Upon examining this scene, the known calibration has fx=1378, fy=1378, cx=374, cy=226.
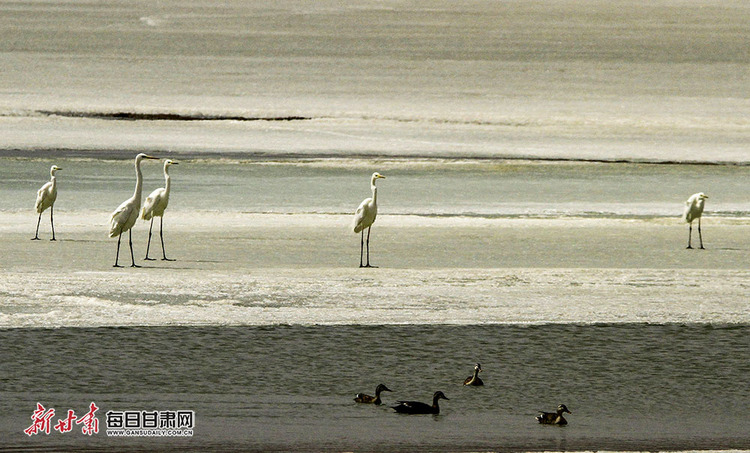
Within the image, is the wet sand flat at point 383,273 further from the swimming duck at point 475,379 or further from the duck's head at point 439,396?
the duck's head at point 439,396

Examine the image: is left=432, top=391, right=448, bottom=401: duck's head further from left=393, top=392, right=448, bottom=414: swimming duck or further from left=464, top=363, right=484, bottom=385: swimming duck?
left=464, top=363, right=484, bottom=385: swimming duck

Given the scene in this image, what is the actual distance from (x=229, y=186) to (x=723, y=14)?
65.9 feet

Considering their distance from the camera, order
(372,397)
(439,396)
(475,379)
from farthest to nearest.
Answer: (475,379) < (372,397) < (439,396)

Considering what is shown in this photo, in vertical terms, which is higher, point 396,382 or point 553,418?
point 396,382

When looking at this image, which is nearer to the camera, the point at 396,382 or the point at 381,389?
the point at 381,389

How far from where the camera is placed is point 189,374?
7.91 metres

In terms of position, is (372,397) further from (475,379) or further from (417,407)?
(475,379)

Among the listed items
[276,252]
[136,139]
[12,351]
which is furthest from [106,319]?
[136,139]

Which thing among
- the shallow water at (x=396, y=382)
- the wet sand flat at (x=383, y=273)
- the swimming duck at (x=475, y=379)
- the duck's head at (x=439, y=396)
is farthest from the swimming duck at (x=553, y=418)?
the wet sand flat at (x=383, y=273)

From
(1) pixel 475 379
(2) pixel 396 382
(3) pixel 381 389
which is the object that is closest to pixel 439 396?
(3) pixel 381 389

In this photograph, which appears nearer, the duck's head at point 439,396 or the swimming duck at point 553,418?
the swimming duck at point 553,418

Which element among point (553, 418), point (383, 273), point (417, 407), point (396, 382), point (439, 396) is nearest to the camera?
point (553, 418)

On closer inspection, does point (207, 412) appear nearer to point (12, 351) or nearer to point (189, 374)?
point (189, 374)

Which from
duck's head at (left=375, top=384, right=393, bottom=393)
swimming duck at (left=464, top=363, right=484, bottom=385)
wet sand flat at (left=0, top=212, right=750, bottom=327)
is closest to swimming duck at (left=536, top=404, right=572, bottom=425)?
swimming duck at (left=464, top=363, right=484, bottom=385)
